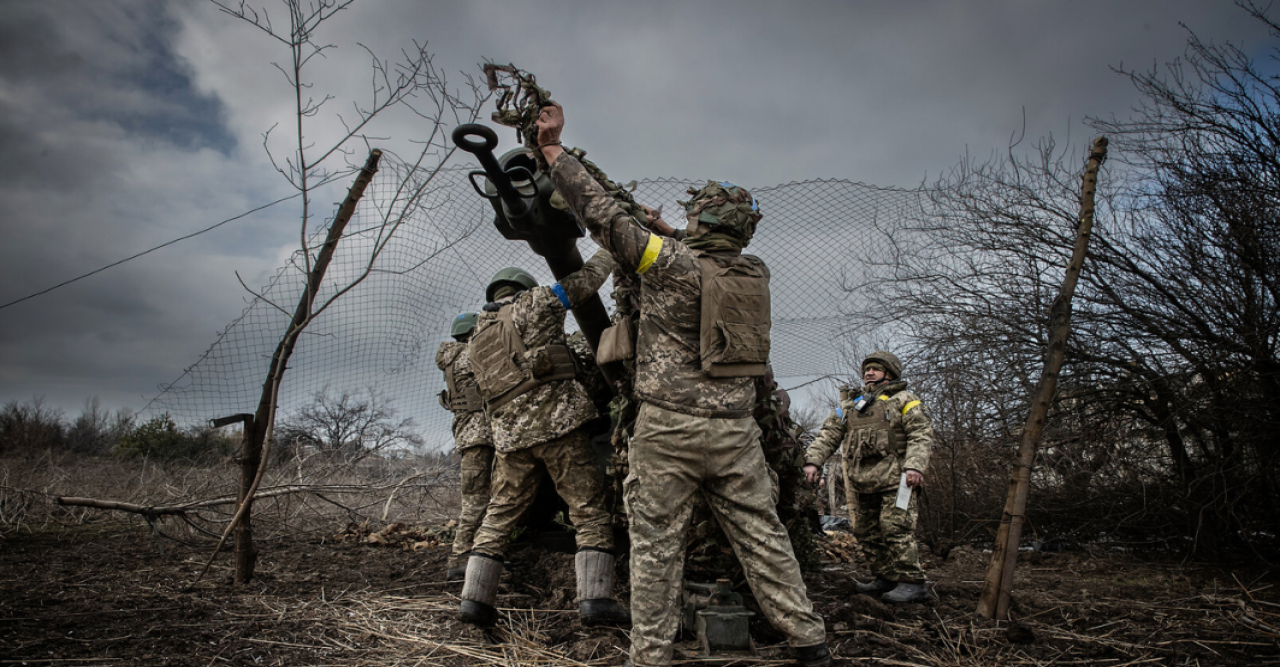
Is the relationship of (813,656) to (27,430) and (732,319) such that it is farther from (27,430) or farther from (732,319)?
(27,430)

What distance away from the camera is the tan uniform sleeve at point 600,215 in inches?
110

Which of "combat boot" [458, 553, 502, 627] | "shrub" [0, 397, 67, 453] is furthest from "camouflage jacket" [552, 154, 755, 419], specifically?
"shrub" [0, 397, 67, 453]

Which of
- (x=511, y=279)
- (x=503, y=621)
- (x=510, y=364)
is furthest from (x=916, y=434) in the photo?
(x=511, y=279)

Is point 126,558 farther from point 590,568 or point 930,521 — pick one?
point 930,521

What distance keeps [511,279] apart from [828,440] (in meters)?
2.57

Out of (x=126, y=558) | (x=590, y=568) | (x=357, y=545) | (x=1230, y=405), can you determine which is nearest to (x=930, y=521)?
(x=1230, y=405)

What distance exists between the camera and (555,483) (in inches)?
153

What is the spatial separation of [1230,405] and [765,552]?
14.6ft

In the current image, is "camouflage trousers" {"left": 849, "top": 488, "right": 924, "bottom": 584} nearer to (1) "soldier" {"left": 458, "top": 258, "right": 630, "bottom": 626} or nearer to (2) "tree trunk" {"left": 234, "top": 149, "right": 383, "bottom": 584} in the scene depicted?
(1) "soldier" {"left": 458, "top": 258, "right": 630, "bottom": 626}

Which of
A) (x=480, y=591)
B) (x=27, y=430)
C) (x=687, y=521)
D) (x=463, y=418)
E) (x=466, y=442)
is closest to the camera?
(x=687, y=521)

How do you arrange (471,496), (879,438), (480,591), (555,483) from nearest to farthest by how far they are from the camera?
(480,591) < (555,483) < (879,438) < (471,496)

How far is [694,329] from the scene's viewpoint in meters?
3.00

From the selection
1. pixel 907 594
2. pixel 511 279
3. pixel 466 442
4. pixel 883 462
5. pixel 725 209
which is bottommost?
pixel 907 594

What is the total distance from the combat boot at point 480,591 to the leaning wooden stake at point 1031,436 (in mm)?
2609
